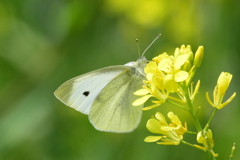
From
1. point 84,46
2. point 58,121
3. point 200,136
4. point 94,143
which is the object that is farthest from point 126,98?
point 84,46

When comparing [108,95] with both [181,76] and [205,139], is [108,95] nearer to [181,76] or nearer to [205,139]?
[181,76]

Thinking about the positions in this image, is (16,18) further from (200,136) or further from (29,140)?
(200,136)

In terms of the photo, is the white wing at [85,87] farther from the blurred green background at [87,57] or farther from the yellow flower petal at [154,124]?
the blurred green background at [87,57]

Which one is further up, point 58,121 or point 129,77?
point 129,77

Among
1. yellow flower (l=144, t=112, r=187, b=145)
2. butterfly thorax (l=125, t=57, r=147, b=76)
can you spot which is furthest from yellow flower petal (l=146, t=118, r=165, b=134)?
butterfly thorax (l=125, t=57, r=147, b=76)

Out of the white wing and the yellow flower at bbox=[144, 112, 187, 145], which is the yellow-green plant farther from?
the white wing

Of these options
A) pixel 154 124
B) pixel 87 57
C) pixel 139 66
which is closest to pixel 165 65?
pixel 154 124

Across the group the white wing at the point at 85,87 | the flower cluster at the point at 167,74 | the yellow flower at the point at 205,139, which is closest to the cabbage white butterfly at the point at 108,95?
the white wing at the point at 85,87
